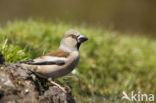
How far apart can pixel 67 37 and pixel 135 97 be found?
1594 millimetres

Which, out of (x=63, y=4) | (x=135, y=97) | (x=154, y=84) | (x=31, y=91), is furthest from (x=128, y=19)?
(x=31, y=91)

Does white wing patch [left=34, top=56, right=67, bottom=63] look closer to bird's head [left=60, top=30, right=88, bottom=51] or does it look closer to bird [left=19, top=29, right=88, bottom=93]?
bird [left=19, top=29, right=88, bottom=93]

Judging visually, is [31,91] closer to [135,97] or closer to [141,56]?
[135,97]

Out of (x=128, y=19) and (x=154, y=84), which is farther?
(x=128, y=19)

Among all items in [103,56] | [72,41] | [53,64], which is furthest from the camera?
[103,56]

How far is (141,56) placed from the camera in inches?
370

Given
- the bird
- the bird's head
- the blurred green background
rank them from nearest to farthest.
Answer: the bird < the bird's head < the blurred green background

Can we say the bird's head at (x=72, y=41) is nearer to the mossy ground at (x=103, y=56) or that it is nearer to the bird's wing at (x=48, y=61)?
the bird's wing at (x=48, y=61)

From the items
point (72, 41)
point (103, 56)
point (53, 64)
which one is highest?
point (72, 41)

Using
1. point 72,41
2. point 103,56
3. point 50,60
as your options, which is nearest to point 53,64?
point 50,60

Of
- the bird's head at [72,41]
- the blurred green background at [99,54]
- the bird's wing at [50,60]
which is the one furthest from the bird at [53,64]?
→ the blurred green background at [99,54]

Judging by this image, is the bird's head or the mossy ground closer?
the bird's head

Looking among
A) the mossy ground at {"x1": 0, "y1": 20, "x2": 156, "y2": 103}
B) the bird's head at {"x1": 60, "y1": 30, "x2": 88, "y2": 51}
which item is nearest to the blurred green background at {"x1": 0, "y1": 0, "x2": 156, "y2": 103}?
the mossy ground at {"x1": 0, "y1": 20, "x2": 156, "y2": 103}

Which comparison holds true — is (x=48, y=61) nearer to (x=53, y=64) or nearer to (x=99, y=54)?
(x=53, y=64)
